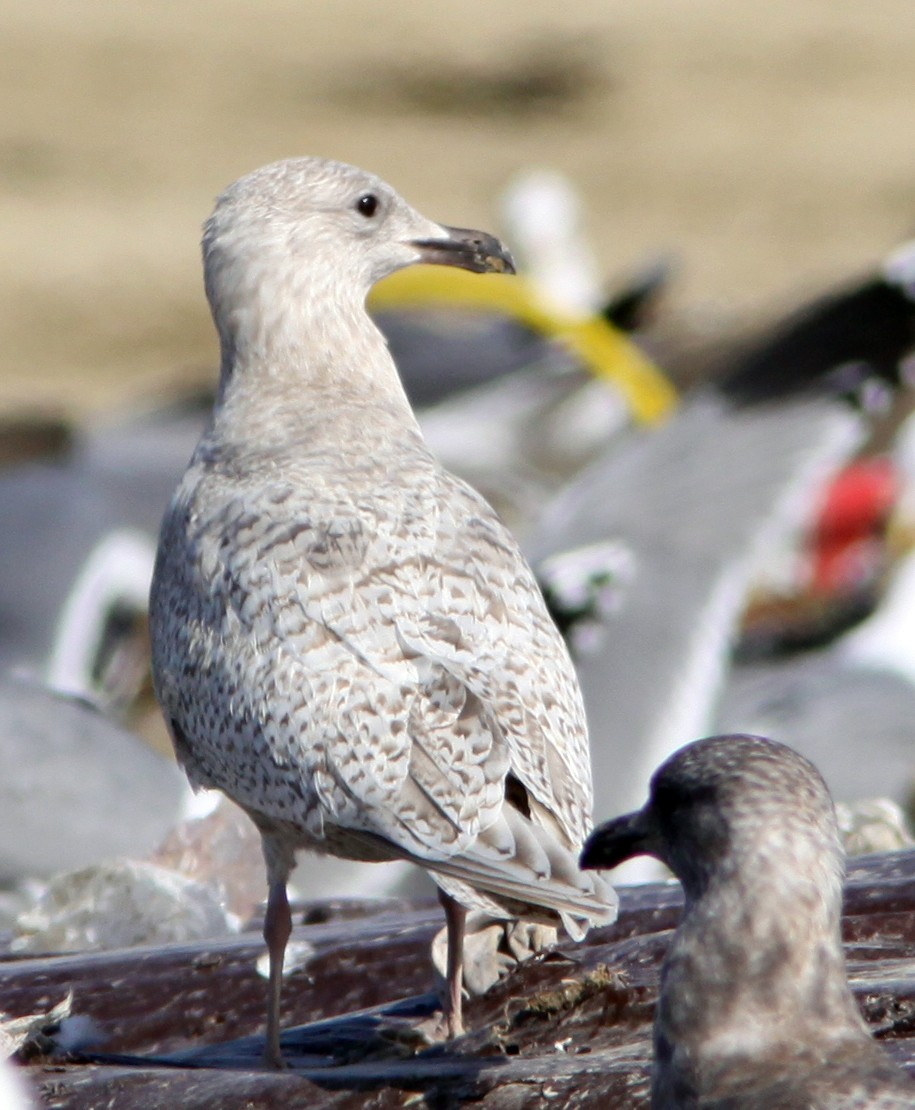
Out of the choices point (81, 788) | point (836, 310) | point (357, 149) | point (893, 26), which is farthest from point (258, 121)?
point (81, 788)

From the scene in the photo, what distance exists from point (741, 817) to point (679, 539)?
4.23 meters

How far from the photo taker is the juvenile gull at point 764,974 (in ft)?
8.30

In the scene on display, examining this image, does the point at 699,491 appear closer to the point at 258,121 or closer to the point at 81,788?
the point at 81,788

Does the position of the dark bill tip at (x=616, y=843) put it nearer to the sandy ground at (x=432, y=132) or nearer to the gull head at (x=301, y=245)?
the gull head at (x=301, y=245)

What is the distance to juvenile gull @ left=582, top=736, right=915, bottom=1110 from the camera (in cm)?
253

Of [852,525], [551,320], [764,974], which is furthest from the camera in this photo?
[551,320]

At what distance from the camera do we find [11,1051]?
3357 millimetres

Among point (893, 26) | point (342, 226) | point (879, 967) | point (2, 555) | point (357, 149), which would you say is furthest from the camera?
point (893, 26)

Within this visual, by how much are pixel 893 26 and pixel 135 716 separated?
1925 centimetres

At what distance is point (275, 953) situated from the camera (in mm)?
3496

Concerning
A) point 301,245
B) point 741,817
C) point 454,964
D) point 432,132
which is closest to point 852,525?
point 301,245

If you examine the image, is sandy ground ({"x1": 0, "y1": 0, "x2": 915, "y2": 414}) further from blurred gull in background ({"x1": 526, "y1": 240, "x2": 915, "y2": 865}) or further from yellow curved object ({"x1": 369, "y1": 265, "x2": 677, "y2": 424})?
blurred gull in background ({"x1": 526, "y1": 240, "x2": 915, "y2": 865})

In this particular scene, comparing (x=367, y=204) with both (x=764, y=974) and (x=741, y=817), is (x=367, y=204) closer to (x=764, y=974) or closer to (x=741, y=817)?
(x=741, y=817)

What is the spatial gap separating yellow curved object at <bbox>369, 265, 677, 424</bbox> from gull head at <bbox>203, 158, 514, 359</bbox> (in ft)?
19.7
